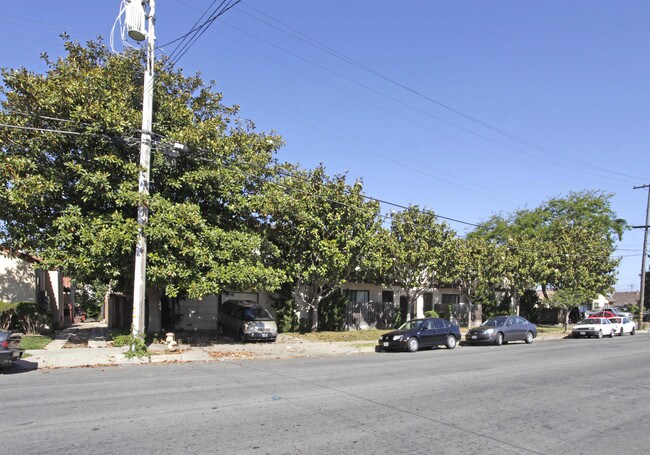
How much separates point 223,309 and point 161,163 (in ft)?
29.3

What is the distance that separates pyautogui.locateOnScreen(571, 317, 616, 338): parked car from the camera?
3053 centimetres

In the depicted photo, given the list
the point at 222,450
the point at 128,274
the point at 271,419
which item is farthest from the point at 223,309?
the point at 222,450

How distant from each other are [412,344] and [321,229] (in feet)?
24.0

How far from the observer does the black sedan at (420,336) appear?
2047 centimetres

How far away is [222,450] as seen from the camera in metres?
5.86

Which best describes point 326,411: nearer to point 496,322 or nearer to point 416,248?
point 496,322

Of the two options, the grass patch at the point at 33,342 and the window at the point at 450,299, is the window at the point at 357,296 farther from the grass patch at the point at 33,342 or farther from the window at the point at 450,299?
the grass patch at the point at 33,342

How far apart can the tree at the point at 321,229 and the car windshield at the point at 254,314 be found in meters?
2.11

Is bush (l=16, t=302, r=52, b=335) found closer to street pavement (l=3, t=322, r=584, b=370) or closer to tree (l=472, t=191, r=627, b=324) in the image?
street pavement (l=3, t=322, r=584, b=370)

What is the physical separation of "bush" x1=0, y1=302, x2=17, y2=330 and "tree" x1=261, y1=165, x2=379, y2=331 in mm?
11466

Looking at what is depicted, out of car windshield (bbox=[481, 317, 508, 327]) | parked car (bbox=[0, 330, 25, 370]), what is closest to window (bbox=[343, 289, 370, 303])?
car windshield (bbox=[481, 317, 508, 327])

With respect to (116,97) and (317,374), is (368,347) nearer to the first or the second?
(317,374)

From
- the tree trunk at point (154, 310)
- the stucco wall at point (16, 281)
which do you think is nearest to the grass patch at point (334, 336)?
the tree trunk at point (154, 310)

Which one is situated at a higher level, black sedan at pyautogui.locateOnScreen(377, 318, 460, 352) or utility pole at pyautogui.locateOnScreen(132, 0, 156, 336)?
utility pole at pyautogui.locateOnScreen(132, 0, 156, 336)
